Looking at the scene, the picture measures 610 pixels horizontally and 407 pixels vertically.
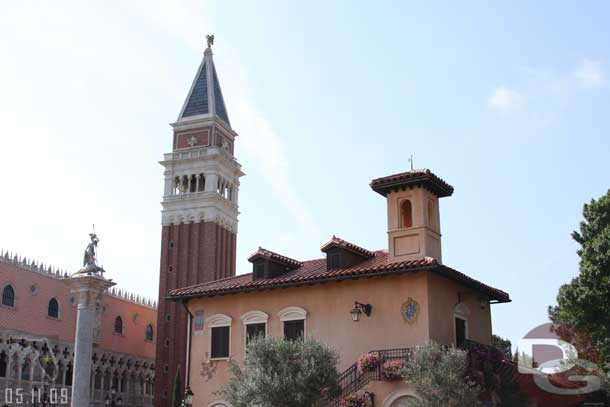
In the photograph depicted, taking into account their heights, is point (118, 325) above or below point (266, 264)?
above

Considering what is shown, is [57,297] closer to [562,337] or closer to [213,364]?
[213,364]

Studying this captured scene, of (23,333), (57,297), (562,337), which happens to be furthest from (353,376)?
(57,297)

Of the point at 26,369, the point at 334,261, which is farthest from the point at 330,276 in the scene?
the point at 26,369

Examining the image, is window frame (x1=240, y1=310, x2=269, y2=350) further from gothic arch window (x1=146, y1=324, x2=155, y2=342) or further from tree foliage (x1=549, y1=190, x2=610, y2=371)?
gothic arch window (x1=146, y1=324, x2=155, y2=342)

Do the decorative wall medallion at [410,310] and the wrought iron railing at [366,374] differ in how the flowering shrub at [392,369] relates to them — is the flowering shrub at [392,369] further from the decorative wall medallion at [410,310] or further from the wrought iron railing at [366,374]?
the decorative wall medallion at [410,310]

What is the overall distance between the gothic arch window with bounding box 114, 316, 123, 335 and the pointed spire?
58.4 feet

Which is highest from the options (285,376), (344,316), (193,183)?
(193,183)

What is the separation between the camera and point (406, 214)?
27.2m

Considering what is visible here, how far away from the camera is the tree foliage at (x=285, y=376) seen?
2222cm

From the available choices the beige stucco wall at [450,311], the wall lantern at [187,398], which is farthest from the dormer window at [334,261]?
the wall lantern at [187,398]

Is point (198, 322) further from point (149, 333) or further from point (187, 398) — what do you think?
point (149, 333)

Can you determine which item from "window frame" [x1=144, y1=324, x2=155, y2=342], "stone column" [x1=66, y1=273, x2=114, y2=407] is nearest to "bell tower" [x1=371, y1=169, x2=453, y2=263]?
"stone column" [x1=66, y1=273, x2=114, y2=407]

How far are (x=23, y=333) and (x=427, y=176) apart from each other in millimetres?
36473

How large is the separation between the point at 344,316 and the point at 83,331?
8564 millimetres
